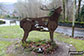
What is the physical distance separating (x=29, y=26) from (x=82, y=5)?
13.9m

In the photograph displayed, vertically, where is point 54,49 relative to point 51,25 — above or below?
below

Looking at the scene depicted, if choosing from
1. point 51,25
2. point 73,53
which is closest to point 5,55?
point 51,25

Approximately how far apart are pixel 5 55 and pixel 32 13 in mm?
18985

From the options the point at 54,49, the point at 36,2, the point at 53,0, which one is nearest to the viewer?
the point at 54,49

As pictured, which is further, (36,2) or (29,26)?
(36,2)

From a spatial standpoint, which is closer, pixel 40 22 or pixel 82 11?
pixel 40 22

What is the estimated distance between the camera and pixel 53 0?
16.4 metres

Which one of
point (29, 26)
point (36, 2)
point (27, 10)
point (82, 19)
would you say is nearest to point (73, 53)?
point (29, 26)

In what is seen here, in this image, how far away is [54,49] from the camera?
4.30 metres

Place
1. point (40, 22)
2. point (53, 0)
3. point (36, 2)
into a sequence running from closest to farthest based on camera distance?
point (40, 22), point (53, 0), point (36, 2)

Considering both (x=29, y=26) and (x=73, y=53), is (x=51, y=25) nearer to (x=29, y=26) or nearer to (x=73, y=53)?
(x=29, y=26)

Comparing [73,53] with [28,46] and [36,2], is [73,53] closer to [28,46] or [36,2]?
[28,46]

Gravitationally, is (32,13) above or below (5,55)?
above

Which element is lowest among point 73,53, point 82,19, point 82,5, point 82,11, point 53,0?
point 73,53
